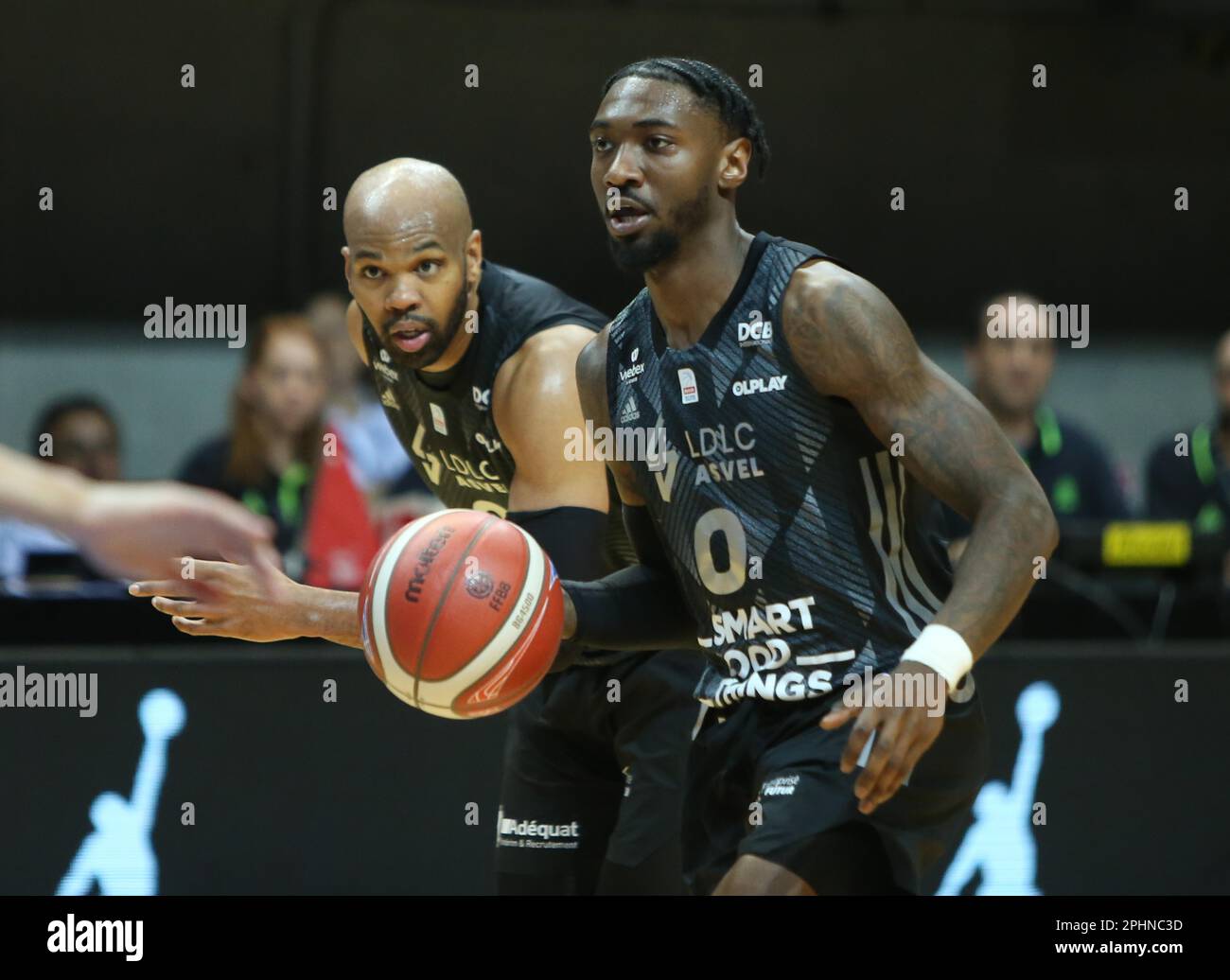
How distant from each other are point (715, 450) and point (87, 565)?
3.47 metres

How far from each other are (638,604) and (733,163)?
94cm

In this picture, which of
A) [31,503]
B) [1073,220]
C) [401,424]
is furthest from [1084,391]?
[31,503]

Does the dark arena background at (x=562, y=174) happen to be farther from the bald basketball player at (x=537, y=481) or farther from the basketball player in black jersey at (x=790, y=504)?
the basketball player in black jersey at (x=790, y=504)

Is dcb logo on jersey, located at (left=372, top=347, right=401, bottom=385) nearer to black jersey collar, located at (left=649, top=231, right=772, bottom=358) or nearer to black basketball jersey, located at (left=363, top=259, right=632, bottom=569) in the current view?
black basketball jersey, located at (left=363, top=259, right=632, bottom=569)

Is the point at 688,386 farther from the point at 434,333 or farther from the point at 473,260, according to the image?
the point at 473,260

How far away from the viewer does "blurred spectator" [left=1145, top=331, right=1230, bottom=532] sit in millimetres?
6742

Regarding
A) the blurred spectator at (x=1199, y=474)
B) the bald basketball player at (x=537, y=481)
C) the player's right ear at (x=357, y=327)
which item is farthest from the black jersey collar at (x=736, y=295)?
the blurred spectator at (x=1199, y=474)

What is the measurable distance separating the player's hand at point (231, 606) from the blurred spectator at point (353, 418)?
10.1 feet

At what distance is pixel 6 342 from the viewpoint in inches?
362

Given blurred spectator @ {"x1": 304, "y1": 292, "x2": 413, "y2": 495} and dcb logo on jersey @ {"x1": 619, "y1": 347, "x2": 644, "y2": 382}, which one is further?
blurred spectator @ {"x1": 304, "y1": 292, "x2": 413, "y2": 495}

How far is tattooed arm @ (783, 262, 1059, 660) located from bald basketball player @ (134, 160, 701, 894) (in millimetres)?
996

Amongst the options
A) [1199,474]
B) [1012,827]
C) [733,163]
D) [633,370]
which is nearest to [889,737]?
[633,370]

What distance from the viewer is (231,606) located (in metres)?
3.76

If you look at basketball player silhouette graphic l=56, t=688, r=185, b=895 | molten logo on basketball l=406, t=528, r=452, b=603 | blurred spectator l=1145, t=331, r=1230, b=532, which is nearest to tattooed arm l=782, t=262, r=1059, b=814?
molten logo on basketball l=406, t=528, r=452, b=603
